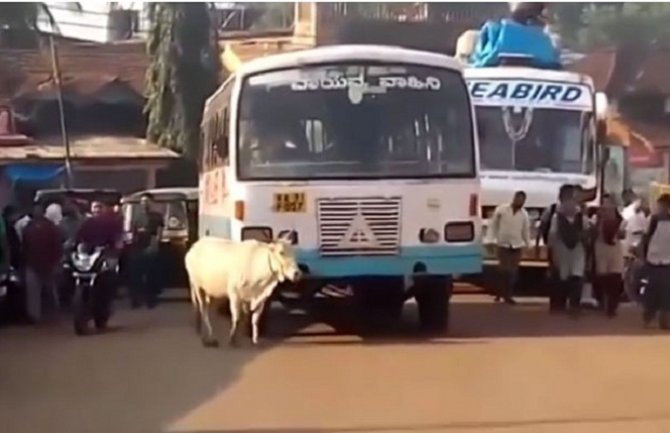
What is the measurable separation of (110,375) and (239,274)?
1.82 meters

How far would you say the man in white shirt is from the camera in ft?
58.2

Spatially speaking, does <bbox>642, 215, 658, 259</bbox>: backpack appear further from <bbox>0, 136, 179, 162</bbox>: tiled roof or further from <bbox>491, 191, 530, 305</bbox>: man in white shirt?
<bbox>0, 136, 179, 162</bbox>: tiled roof

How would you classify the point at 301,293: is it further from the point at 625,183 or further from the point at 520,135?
the point at 625,183

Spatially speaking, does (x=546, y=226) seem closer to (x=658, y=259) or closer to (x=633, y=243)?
(x=633, y=243)

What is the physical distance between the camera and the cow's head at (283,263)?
13.7 meters

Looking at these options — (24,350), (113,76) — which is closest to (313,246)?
(24,350)

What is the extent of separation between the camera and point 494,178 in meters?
18.8

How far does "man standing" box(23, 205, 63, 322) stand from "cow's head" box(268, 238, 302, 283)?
A: 392 cm

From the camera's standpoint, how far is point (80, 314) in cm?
1590

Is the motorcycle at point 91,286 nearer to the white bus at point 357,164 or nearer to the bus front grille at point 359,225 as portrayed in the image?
the white bus at point 357,164

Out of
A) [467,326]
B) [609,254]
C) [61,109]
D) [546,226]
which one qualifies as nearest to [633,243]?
[546,226]

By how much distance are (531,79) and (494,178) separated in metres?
1.27

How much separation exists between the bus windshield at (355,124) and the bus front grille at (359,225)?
0.86 feet

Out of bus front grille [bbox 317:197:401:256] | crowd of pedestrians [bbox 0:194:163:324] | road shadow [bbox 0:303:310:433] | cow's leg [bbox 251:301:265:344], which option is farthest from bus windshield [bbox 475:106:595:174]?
cow's leg [bbox 251:301:265:344]
